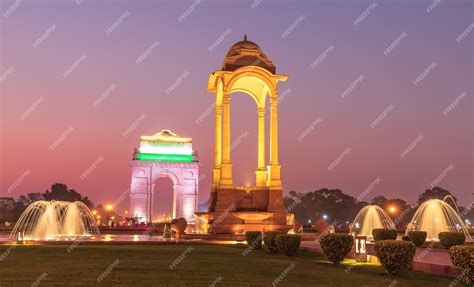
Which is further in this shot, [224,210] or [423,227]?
[423,227]

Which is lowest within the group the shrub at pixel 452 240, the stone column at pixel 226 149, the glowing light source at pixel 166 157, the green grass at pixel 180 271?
the green grass at pixel 180 271

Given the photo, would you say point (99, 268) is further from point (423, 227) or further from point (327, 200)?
point (327, 200)

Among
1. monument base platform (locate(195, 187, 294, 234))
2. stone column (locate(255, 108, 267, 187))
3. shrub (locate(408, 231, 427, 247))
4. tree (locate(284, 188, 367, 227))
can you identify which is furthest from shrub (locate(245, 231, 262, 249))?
tree (locate(284, 188, 367, 227))

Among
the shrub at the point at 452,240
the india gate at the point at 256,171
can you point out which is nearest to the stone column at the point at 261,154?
the india gate at the point at 256,171

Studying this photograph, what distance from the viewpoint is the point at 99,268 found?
13695 mm

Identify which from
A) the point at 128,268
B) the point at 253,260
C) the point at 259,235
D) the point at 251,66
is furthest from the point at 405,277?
the point at 251,66

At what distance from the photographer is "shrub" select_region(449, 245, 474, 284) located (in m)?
11.4

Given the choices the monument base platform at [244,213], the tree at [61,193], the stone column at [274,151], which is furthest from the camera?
the tree at [61,193]

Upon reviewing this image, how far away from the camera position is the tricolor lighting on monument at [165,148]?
7712cm

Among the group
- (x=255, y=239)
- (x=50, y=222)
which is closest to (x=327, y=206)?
(x=50, y=222)

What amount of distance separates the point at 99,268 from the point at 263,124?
24.0m

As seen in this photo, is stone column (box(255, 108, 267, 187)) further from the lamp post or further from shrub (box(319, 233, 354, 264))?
shrub (box(319, 233, 354, 264))

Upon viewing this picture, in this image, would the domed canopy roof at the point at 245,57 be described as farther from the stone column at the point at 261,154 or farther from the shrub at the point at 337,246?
the shrub at the point at 337,246

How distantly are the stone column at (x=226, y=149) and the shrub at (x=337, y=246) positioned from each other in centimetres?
1615
